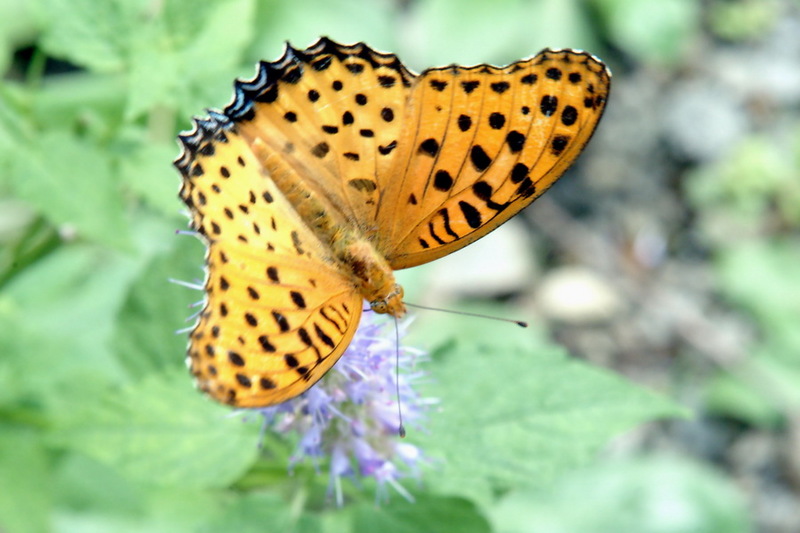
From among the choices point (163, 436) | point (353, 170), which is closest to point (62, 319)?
point (163, 436)

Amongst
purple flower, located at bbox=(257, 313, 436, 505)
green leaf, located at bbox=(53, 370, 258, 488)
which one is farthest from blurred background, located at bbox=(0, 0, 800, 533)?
purple flower, located at bbox=(257, 313, 436, 505)

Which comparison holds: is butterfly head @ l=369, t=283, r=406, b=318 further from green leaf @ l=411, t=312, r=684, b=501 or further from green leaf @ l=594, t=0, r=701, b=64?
green leaf @ l=594, t=0, r=701, b=64

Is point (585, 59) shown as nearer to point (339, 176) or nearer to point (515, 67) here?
point (515, 67)

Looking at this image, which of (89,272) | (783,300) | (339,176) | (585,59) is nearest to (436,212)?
(339,176)

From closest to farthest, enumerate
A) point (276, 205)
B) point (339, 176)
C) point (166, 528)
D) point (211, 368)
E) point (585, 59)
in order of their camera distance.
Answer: point (211, 368)
point (585, 59)
point (276, 205)
point (339, 176)
point (166, 528)

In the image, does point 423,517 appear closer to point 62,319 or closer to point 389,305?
point 389,305

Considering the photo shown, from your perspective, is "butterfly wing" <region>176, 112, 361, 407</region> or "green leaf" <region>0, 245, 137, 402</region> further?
"green leaf" <region>0, 245, 137, 402</region>

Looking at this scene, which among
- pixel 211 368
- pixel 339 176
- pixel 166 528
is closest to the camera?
pixel 211 368
